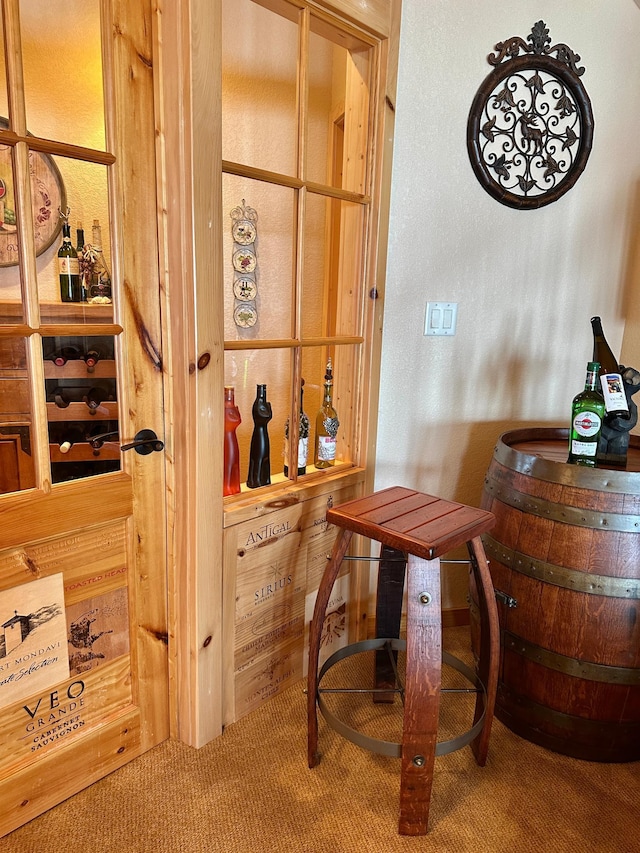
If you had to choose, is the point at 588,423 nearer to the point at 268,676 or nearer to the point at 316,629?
the point at 316,629

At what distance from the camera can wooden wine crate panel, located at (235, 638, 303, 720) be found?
5.76ft

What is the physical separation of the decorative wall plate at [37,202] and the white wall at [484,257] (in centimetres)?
104

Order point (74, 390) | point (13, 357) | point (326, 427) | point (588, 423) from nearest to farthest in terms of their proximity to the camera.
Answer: point (13, 357), point (74, 390), point (588, 423), point (326, 427)

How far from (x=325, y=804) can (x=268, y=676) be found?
41 cm

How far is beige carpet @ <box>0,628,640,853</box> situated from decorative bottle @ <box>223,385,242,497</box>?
0.71 m

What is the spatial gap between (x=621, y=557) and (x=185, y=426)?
112cm

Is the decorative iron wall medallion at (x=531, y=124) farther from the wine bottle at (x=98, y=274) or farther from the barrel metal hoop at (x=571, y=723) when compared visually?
the barrel metal hoop at (x=571, y=723)

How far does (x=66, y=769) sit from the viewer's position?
1.46 metres

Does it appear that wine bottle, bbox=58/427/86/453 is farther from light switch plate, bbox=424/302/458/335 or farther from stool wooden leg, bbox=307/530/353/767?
A: light switch plate, bbox=424/302/458/335

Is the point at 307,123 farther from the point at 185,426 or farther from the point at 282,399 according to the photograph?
the point at 185,426

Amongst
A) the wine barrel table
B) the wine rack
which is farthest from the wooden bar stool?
the wine rack

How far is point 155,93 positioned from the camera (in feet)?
4.48

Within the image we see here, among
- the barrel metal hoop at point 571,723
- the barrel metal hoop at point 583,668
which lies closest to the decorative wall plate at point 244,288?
the barrel metal hoop at point 583,668

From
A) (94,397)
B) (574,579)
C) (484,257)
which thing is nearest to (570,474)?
(574,579)
